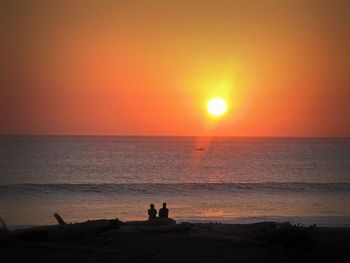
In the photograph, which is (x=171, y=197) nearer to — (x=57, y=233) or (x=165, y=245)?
(x=165, y=245)

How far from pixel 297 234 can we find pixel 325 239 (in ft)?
7.60

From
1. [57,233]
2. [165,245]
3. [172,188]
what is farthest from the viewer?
[172,188]

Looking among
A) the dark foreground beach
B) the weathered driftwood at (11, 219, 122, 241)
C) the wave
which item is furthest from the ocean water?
the weathered driftwood at (11, 219, 122, 241)

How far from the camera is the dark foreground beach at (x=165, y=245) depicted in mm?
13406

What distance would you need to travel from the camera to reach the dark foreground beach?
1341cm

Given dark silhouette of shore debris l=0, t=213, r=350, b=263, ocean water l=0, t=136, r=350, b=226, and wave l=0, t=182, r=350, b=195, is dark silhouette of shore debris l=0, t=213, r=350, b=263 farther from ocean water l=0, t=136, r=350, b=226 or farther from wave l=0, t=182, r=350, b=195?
wave l=0, t=182, r=350, b=195

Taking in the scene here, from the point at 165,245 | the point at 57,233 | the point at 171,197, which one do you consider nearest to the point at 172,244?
the point at 165,245

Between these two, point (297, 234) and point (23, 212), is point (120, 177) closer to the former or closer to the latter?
point (23, 212)

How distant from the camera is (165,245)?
14695 mm

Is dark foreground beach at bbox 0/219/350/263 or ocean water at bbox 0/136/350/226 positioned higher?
ocean water at bbox 0/136/350/226

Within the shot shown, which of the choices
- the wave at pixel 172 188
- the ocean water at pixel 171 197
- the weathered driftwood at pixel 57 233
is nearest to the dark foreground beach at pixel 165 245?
the weathered driftwood at pixel 57 233

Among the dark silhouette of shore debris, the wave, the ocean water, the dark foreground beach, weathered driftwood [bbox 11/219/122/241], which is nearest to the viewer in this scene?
the dark foreground beach

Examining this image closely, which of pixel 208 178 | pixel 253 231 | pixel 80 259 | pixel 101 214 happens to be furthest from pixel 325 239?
pixel 208 178

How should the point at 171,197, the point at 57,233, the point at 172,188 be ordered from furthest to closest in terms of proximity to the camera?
the point at 172,188, the point at 171,197, the point at 57,233
